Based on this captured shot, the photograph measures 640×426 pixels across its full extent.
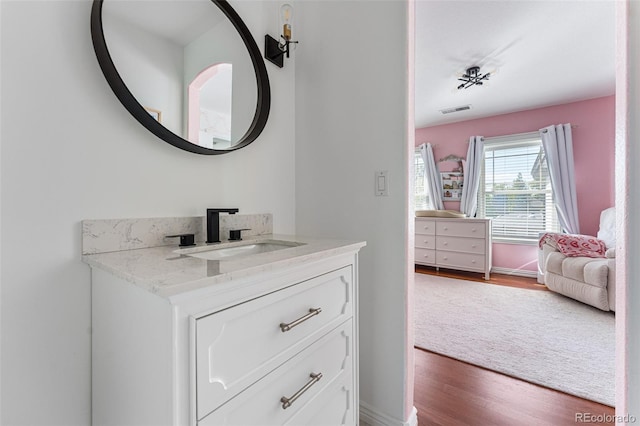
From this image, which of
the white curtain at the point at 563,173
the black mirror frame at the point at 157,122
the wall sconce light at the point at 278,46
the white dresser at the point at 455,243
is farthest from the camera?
the white dresser at the point at 455,243

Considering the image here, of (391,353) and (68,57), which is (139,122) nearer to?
(68,57)

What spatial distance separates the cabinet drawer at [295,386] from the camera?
0.63m

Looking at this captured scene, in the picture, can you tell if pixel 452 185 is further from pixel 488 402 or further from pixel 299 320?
pixel 299 320

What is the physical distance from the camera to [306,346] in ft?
2.72

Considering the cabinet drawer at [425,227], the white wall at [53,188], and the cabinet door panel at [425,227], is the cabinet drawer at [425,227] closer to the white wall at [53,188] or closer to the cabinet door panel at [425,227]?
the cabinet door panel at [425,227]

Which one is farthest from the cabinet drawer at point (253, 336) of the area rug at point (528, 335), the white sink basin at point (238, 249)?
the area rug at point (528, 335)

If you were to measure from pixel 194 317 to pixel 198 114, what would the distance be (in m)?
0.90

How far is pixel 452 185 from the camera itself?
185 inches

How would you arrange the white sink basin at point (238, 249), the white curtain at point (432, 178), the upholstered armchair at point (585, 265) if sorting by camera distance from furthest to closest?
the white curtain at point (432, 178) → the upholstered armchair at point (585, 265) → the white sink basin at point (238, 249)

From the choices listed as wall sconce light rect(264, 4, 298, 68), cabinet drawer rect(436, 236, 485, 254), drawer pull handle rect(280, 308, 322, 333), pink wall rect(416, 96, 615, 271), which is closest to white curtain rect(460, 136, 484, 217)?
pink wall rect(416, 96, 615, 271)

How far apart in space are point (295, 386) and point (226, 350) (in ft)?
1.04

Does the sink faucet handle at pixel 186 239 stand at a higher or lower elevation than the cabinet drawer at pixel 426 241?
higher

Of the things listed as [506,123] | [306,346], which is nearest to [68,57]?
[306,346]

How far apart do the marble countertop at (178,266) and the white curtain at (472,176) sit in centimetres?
426
